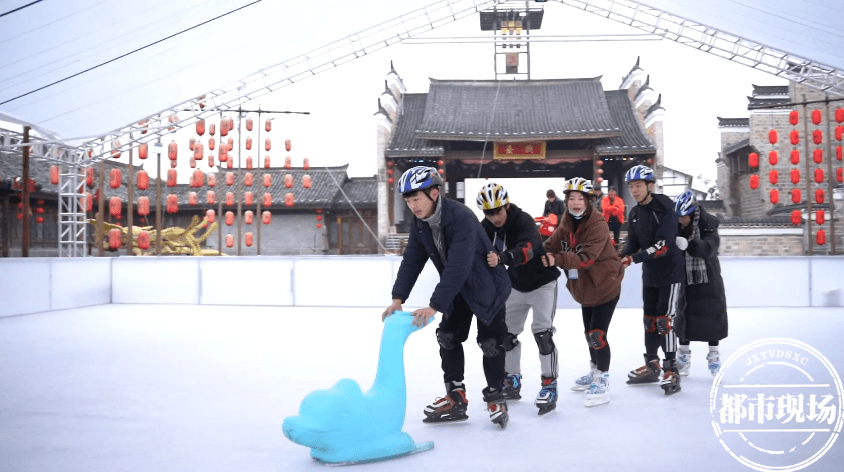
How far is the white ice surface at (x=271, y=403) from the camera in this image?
2691mm

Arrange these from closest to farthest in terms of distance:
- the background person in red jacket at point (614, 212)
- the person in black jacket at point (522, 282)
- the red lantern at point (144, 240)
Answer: the person in black jacket at point (522, 282) → the background person in red jacket at point (614, 212) → the red lantern at point (144, 240)

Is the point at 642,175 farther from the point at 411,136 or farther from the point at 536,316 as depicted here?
the point at 411,136

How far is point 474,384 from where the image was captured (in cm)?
429

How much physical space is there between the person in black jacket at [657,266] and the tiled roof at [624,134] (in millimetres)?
16429

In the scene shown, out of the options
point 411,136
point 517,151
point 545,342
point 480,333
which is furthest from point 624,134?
point 480,333

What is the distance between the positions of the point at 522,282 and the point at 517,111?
19.2 meters

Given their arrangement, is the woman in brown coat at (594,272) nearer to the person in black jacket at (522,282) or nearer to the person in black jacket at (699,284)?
the person in black jacket at (522,282)

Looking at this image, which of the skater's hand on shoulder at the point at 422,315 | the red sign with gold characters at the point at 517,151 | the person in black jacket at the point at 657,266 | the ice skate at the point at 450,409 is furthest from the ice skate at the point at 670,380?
the red sign with gold characters at the point at 517,151

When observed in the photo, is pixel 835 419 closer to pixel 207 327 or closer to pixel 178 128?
pixel 207 327

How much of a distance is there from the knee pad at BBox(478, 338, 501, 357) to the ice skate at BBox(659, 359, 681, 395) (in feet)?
4.42

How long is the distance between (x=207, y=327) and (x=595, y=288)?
5375 mm

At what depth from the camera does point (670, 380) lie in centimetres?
393

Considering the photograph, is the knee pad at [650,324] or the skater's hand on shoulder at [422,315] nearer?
the skater's hand on shoulder at [422,315]

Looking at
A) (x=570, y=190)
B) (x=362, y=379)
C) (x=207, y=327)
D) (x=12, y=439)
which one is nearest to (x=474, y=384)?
(x=362, y=379)
